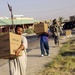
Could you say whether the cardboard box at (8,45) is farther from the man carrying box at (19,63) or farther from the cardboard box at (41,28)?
the cardboard box at (41,28)

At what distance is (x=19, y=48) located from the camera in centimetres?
701

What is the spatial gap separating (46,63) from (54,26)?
18.9 ft

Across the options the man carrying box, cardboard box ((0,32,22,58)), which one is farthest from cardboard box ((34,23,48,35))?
cardboard box ((0,32,22,58))

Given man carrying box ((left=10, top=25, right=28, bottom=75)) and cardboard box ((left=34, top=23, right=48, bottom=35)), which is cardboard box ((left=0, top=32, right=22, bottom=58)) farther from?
cardboard box ((left=34, top=23, right=48, bottom=35))

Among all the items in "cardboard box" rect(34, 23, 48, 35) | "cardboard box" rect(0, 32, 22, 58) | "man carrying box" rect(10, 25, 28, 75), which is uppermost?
"cardboard box" rect(34, 23, 48, 35)

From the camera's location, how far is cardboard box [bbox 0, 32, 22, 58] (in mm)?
6793

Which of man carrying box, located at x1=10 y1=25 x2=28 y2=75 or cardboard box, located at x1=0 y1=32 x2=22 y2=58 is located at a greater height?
cardboard box, located at x1=0 y1=32 x2=22 y2=58

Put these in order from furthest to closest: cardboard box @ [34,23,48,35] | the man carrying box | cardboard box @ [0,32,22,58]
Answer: cardboard box @ [34,23,48,35], the man carrying box, cardboard box @ [0,32,22,58]

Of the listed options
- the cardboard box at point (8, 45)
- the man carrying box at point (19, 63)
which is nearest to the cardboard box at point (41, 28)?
the man carrying box at point (19, 63)

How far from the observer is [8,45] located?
6836 millimetres

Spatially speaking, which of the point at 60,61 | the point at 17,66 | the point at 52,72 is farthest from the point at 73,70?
the point at 17,66

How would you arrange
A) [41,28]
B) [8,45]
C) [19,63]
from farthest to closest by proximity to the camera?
[41,28] < [19,63] < [8,45]

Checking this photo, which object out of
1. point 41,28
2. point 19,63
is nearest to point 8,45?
point 19,63

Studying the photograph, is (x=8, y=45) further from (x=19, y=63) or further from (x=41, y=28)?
(x=41, y=28)
